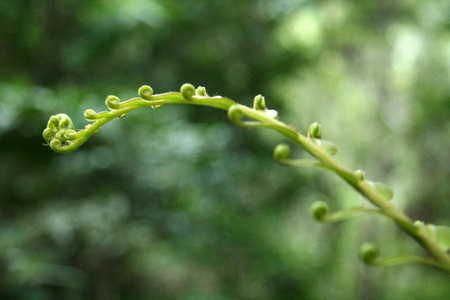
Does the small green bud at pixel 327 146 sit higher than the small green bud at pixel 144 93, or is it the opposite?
Answer: the small green bud at pixel 327 146

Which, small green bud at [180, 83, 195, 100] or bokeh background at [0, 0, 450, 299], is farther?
bokeh background at [0, 0, 450, 299]

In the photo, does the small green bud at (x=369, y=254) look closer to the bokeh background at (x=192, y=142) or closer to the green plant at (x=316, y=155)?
the green plant at (x=316, y=155)

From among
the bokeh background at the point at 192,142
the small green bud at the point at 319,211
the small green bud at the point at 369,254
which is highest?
the bokeh background at the point at 192,142

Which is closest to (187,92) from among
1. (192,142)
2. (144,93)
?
(144,93)

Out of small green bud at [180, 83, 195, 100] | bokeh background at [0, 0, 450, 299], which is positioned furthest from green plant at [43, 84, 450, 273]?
bokeh background at [0, 0, 450, 299]

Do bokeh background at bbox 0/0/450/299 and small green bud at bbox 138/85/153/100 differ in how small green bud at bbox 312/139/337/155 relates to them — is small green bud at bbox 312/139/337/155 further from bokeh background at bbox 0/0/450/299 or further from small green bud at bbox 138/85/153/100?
bokeh background at bbox 0/0/450/299

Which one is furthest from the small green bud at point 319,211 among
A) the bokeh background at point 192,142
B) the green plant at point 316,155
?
the bokeh background at point 192,142

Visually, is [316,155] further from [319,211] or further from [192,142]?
[192,142]
